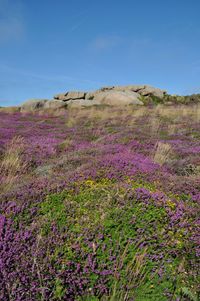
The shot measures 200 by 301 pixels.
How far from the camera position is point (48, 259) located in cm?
340

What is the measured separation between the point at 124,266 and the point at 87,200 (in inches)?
60.6

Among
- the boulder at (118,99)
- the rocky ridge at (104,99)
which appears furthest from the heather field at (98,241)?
the rocky ridge at (104,99)

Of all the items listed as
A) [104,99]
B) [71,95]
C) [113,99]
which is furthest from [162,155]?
[71,95]

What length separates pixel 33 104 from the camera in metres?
45.0

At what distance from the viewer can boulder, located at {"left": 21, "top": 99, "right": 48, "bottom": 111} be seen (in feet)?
145

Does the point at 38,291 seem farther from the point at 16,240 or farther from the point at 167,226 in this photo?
the point at 167,226

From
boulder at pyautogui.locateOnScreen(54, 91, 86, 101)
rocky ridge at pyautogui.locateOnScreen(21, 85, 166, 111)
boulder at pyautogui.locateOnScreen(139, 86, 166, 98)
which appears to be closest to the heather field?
rocky ridge at pyautogui.locateOnScreen(21, 85, 166, 111)

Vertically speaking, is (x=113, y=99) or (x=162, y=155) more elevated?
(x=113, y=99)

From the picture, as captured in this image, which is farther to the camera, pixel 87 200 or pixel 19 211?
pixel 87 200

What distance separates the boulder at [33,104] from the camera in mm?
44091

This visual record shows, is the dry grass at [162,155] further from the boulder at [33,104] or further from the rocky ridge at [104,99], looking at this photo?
the boulder at [33,104]

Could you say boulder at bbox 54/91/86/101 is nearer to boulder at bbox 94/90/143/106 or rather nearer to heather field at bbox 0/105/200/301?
boulder at bbox 94/90/143/106

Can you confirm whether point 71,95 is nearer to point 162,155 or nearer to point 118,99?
point 118,99

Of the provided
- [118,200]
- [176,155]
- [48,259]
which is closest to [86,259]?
[48,259]
